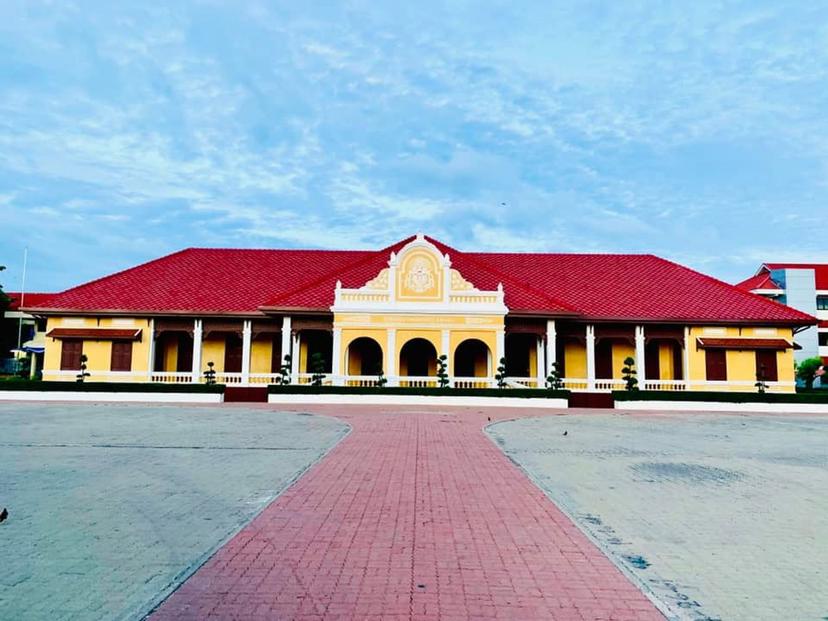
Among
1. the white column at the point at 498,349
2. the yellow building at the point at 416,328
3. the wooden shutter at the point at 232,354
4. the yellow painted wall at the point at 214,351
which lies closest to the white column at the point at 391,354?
the yellow building at the point at 416,328

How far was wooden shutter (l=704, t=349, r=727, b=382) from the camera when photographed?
28.8 metres

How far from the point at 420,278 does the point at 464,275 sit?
11.3 ft

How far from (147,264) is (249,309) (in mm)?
8272

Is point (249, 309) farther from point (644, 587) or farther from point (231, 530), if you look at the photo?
point (644, 587)

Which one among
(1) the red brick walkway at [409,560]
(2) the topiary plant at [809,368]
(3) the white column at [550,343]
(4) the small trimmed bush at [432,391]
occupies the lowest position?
(1) the red brick walkway at [409,560]

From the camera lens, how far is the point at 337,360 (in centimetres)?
2700

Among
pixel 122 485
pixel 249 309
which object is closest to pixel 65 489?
pixel 122 485

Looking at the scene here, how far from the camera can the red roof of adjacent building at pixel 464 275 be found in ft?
94.0

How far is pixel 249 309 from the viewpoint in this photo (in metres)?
29.1

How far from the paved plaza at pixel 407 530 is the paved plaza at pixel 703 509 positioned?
0.03 metres

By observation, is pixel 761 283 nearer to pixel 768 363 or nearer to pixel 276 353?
pixel 768 363

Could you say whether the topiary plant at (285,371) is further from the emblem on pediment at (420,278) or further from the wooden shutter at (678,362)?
the wooden shutter at (678,362)

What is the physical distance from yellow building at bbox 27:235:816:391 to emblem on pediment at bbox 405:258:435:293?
5cm

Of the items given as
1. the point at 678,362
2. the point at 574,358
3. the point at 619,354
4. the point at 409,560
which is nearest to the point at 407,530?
the point at 409,560
